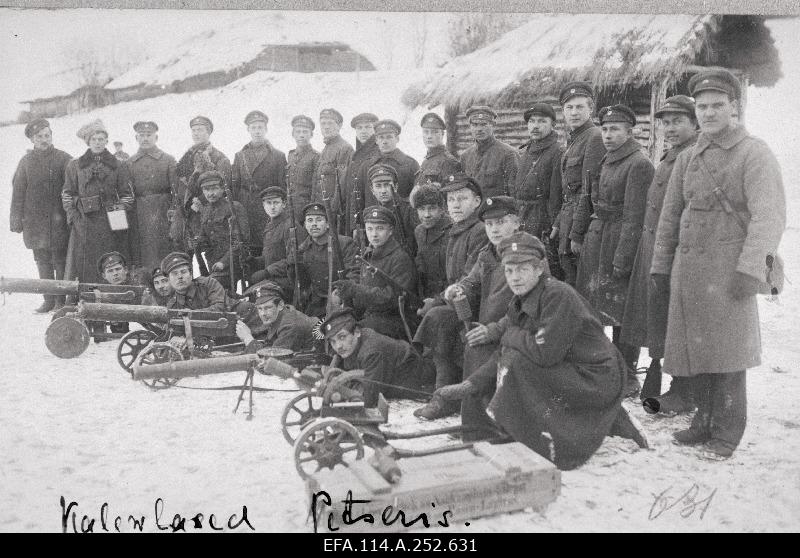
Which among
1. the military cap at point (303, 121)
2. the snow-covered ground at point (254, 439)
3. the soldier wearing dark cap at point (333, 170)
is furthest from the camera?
the soldier wearing dark cap at point (333, 170)

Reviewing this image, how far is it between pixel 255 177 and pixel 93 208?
1.62 meters

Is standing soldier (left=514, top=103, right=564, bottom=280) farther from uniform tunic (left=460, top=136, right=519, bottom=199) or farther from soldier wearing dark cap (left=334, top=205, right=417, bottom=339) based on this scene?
soldier wearing dark cap (left=334, top=205, right=417, bottom=339)

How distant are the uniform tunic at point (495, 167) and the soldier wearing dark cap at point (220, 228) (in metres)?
2.44

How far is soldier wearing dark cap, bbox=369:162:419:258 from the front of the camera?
5.82 m

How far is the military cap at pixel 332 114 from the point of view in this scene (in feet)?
19.6

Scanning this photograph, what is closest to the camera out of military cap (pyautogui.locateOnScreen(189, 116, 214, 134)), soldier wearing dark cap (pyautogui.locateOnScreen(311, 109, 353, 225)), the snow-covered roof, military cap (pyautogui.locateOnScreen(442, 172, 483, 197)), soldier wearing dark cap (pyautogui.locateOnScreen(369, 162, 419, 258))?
the snow-covered roof

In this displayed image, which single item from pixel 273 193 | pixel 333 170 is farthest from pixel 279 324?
pixel 333 170

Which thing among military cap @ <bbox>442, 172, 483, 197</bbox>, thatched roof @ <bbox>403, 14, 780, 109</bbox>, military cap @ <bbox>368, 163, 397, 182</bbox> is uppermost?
thatched roof @ <bbox>403, 14, 780, 109</bbox>

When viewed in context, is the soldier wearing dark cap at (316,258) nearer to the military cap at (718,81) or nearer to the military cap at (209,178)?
the military cap at (209,178)

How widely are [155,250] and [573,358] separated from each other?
476 centimetres

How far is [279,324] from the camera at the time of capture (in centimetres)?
579

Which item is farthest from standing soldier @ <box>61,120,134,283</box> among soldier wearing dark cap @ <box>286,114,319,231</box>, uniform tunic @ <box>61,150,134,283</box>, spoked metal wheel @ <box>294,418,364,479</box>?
spoked metal wheel @ <box>294,418,364,479</box>

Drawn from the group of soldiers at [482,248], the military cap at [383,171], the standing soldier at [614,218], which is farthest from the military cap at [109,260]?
the standing soldier at [614,218]

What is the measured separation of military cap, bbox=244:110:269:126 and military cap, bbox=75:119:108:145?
1.13 metres
